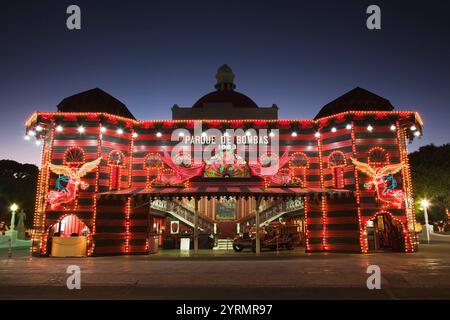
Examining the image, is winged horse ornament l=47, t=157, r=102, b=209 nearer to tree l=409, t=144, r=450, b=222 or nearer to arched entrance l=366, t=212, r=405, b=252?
arched entrance l=366, t=212, r=405, b=252

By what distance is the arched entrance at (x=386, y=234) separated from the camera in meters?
20.6

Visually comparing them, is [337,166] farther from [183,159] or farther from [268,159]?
[183,159]

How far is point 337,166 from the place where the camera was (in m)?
21.3

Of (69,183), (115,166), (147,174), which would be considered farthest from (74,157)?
(147,174)

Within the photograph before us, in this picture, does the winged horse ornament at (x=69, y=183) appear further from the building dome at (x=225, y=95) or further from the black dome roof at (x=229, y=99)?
the black dome roof at (x=229, y=99)

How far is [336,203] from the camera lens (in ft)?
67.8

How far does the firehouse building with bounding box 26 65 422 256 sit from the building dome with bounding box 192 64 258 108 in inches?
465

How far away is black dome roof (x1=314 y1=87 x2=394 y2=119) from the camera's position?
21.9 m

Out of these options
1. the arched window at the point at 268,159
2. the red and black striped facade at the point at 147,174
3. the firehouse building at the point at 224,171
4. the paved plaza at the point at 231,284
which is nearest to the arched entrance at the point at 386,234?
the firehouse building at the point at 224,171

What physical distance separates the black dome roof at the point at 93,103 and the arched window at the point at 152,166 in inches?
140
